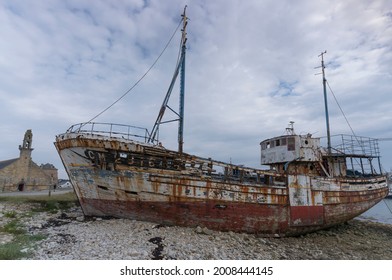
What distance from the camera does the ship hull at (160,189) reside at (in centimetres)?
1109

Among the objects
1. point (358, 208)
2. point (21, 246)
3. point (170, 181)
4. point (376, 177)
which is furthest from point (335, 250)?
point (21, 246)

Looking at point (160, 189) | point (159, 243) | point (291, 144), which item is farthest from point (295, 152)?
point (159, 243)

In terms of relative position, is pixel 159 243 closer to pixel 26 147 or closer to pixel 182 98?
pixel 182 98

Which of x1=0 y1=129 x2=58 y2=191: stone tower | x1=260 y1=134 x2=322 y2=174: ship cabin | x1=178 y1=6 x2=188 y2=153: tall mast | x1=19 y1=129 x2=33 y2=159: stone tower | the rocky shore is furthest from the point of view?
x1=19 y1=129 x2=33 y2=159: stone tower

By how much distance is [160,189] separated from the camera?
436 inches

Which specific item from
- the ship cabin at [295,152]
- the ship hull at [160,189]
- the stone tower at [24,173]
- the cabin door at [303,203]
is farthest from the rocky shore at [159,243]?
the stone tower at [24,173]

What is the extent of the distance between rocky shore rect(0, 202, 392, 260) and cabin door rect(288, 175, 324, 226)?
956 mm

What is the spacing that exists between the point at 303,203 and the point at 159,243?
8.44 metres

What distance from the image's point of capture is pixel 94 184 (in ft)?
37.8

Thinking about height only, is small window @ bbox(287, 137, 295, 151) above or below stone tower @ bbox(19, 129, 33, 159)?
below

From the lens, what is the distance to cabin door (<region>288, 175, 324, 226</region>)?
43.1 ft

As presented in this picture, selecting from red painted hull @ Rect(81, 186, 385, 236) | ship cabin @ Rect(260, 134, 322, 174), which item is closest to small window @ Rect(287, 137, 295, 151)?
ship cabin @ Rect(260, 134, 322, 174)

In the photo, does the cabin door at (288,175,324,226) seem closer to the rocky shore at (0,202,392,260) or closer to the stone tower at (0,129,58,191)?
the rocky shore at (0,202,392,260)

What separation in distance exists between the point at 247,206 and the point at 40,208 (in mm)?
12645
